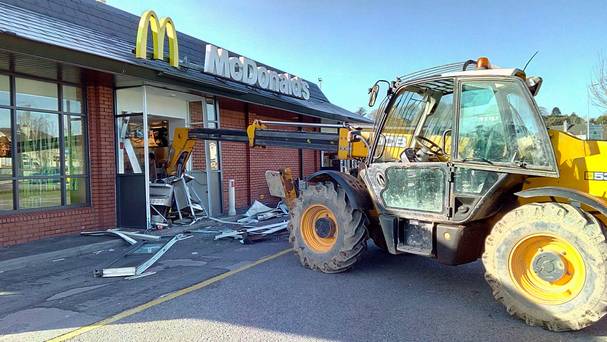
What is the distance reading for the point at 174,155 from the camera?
1045 cm

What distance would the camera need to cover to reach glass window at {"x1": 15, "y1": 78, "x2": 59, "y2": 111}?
8353 mm

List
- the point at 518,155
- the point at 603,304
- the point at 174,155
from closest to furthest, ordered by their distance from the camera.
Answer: the point at 603,304 → the point at 518,155 → the point at 174,155

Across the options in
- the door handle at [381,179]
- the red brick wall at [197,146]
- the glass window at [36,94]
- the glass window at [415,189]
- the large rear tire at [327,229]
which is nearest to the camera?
the glass window at [415,189]

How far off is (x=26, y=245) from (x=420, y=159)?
723cm

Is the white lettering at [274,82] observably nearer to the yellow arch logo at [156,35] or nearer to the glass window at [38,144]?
the yellow arch logo at [156,35]

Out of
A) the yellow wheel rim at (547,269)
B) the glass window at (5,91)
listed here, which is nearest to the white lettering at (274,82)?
the glass window at (5,91)

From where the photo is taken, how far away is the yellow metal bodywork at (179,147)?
1003cm

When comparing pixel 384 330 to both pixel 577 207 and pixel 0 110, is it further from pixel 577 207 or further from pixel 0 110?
pixel 0 110

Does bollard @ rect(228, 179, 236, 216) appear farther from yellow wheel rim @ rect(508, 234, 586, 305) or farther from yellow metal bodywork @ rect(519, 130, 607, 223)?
yellow metal bodywork @ rect(519, 130, 607, 223)

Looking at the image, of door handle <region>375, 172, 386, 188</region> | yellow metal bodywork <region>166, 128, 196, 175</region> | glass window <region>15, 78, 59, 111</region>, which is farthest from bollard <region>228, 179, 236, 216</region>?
door handle <region>375, 172, 386, 188</region>

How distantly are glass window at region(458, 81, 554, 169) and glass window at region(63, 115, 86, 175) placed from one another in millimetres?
8073

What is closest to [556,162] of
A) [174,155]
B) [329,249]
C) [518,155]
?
[518,155]

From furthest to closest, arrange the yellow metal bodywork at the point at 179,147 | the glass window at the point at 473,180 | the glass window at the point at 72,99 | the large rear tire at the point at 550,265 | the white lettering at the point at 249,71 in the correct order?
1. the white lettering at the point at 249,71
2. the yellow metal bodywork at the point at 179,147
3. the glass window at the point at 72,99
4. the glass window at the point at 473,180
5. the large rear tire at the point at 550,265

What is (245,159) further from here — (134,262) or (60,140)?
(134,262)
